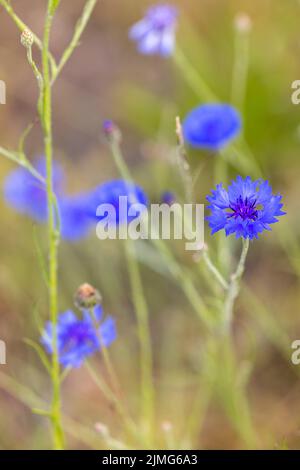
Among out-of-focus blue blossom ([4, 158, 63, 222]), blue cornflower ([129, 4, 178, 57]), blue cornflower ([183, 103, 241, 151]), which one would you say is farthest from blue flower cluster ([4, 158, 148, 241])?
blue cornflower ([129, 4, 178, 57])

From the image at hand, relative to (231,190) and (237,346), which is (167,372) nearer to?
(237,346)

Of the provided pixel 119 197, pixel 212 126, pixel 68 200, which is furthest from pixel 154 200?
pixel 119 197

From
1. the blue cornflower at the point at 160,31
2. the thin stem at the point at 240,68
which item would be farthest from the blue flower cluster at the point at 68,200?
the thin stem at the point at 240,68

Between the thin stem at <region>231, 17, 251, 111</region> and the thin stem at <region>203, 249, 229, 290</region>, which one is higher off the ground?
the thin stem at <region>231, 17, 251, 111</region>

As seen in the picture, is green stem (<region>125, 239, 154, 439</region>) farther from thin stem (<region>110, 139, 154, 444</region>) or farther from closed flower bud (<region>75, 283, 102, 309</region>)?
closed flower bud (<region>75, 283, 102, 309</region>)

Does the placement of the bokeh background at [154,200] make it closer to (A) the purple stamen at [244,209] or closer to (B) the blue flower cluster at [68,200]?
(B) the blue flower cluster at [68,200]
